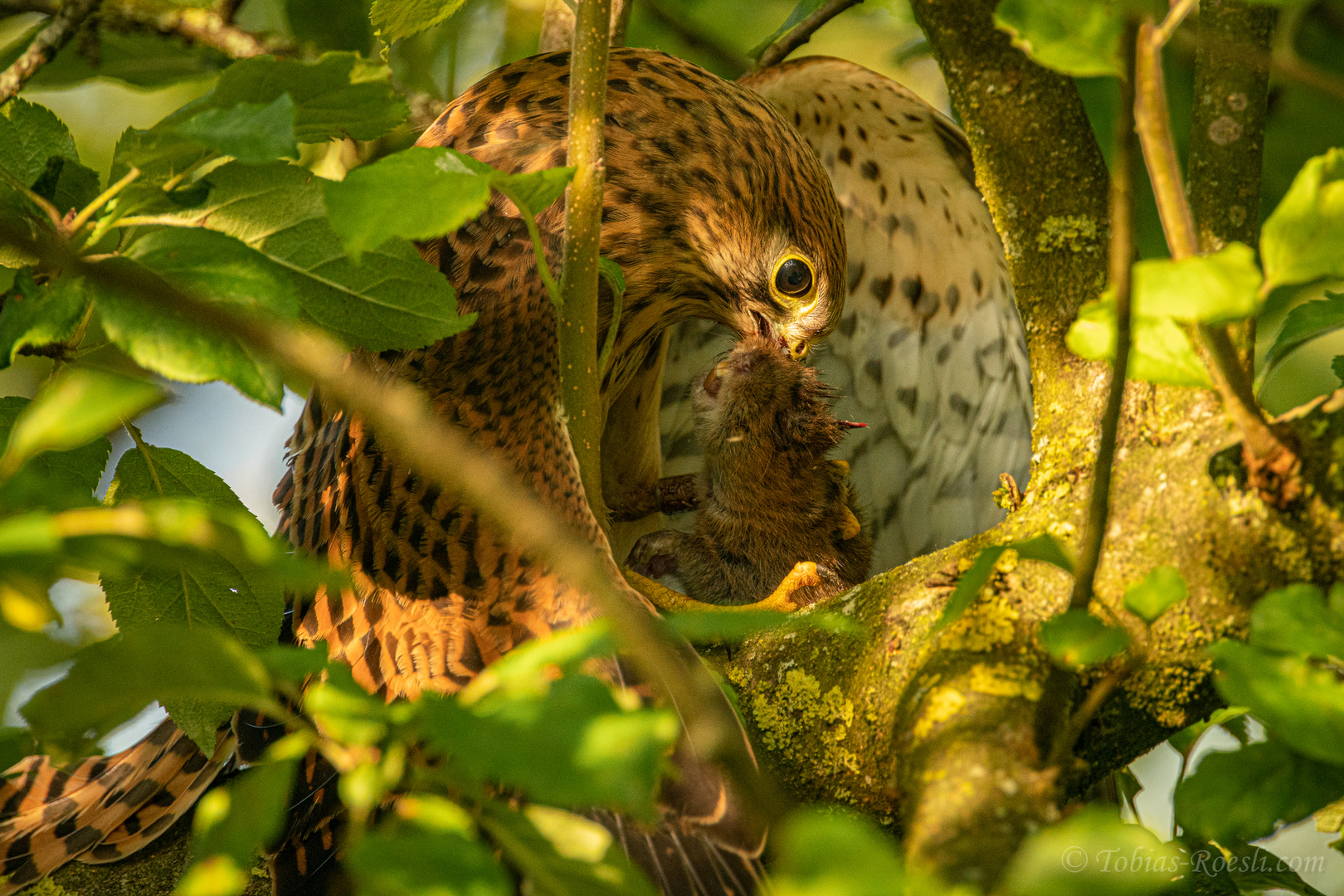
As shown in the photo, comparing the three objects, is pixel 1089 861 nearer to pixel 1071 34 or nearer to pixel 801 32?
pixel 1071 34

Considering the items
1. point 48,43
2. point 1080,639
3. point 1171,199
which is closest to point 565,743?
point 1080,639

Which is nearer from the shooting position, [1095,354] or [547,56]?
[1095,354]

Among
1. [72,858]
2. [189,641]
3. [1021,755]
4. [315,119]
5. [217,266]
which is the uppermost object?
[315,119]

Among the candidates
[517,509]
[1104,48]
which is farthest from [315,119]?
[1104,48]

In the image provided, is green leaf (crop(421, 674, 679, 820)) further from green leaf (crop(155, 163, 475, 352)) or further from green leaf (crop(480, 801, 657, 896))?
green leaf (crop(155, 163, 475, 352))

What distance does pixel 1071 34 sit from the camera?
2.46ft

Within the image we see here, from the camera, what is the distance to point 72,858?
174cm

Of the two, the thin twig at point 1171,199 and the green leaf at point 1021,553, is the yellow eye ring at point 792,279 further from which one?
the green leaf at point 1021,553

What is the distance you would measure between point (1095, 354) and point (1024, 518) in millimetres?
572

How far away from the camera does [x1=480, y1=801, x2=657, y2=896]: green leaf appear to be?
0.64 meters

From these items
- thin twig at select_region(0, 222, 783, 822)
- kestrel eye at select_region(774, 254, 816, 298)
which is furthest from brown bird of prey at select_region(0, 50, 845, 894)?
thin twig at select_region(0, 222, 783, 822)

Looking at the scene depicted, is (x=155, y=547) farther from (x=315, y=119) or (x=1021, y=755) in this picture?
(x=1021, y=755)

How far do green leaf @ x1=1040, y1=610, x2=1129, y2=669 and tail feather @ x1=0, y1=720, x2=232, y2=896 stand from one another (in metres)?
1.34

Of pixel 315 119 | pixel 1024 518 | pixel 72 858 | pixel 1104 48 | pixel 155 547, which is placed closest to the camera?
pixel 155 547
